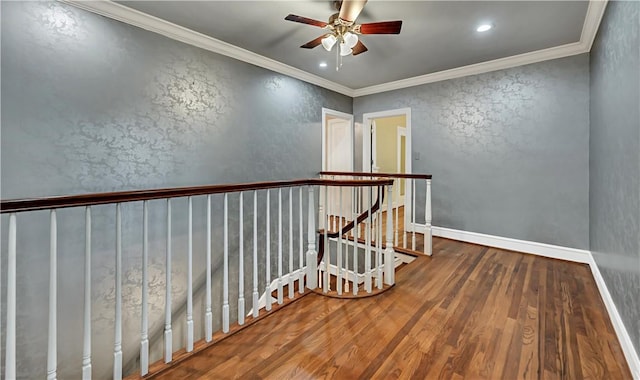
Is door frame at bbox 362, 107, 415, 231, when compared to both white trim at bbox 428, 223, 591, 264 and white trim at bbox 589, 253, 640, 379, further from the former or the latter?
white trim at bbox 589, 253, 640, 379

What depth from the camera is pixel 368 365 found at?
163 centimetres

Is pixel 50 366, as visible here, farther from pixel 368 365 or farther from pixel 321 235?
pixel 321 235

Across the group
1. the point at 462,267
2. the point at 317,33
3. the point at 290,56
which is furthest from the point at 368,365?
the point at 290,56

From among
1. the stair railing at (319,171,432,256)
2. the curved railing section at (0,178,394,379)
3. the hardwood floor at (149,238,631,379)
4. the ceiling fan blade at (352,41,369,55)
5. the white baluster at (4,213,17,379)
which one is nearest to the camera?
the white baluster at (4,213,17,379)

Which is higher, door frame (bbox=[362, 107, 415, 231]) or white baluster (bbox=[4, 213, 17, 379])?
door frame (bbox=[362, 107, 415, 231])

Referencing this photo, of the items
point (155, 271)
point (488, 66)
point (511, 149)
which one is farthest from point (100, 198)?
point (488, 66)

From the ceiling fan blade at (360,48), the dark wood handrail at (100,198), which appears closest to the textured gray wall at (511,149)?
the ceiling fan blade at (360,48)

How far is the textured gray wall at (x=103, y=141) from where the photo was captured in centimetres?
215

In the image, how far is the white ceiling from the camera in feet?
8.39

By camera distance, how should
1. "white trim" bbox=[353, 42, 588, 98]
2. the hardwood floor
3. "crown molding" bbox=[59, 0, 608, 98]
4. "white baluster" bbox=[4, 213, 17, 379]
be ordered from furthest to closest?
1. "white trim" bbox=[353, 42, 588, 98]
2. "crown molding" bbox=[59, 0, 608, 98]
3. the hardwood floor
4. "white baluster" bbox=[4, 213, 17, 379]

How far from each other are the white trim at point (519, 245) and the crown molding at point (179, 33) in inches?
129

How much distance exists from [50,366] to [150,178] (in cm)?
187

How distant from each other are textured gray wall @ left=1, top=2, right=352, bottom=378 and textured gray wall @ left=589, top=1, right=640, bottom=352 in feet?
11.0

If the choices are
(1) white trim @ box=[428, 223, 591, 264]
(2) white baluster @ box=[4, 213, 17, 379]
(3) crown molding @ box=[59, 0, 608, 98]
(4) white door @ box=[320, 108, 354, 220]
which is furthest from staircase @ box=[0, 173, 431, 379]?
(4) white door @ box=[320, 108, 354, 220]
